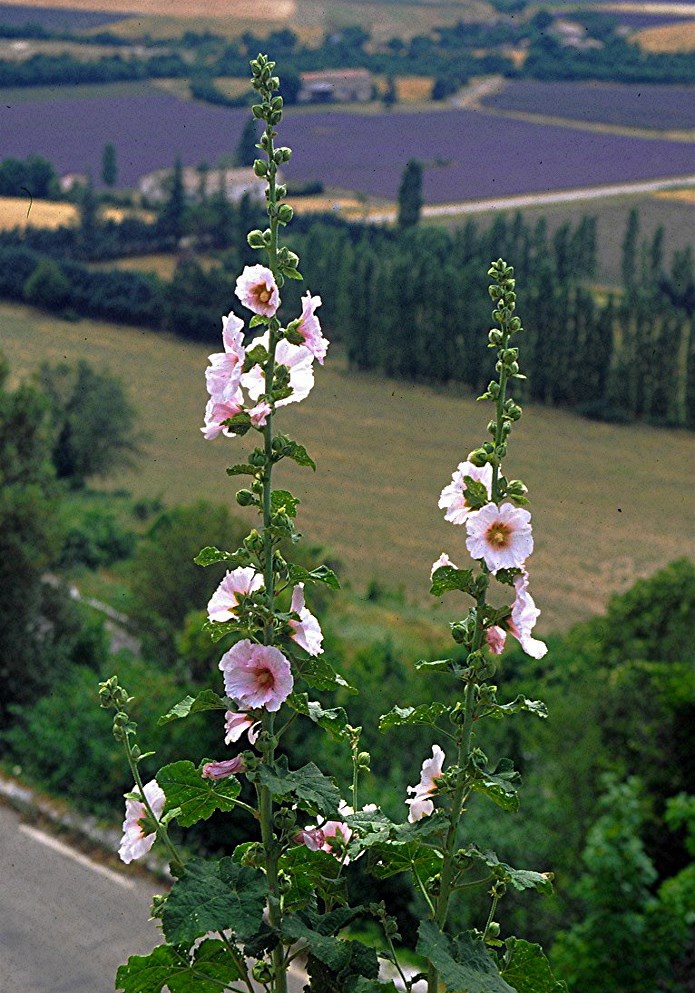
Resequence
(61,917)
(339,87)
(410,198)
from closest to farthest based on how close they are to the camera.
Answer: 1. (61,917)
2. (410,198)
3. (339,87)

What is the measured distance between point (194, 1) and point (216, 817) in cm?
4631

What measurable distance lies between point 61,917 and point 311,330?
769 cm

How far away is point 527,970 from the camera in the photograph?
2.54 meters

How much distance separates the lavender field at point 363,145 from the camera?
55281 millimetres

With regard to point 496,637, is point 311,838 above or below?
below

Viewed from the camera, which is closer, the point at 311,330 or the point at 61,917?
the point at 311,330

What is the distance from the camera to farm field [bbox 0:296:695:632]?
112ft

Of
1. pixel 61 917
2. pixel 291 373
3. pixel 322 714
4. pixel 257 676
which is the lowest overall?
pixel 61 917

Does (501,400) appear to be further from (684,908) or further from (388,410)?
(388,410)

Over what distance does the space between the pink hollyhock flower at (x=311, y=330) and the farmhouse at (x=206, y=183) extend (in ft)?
174

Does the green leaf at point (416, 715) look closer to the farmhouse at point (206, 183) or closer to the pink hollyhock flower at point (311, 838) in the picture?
the pink hollyhock flower at point (311, 838)

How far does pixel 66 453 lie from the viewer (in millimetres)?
46406

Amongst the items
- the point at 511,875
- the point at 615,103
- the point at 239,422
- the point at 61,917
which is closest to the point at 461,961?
the point at 511,875

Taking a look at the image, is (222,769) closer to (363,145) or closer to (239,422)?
(239,422)
